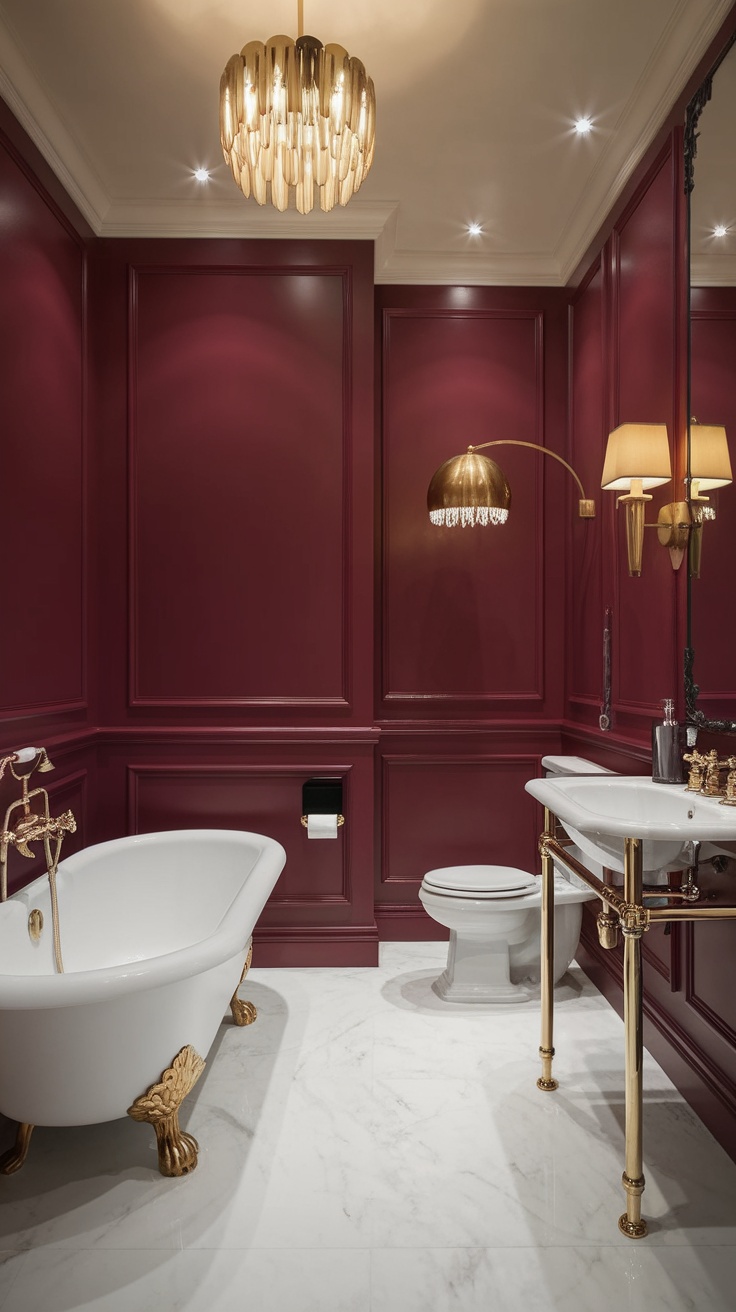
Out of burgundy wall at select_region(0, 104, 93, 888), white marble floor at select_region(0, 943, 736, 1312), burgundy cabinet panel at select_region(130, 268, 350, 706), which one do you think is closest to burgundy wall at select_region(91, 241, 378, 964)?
burgundy cabinet panel at select_region(130, 268, 350, 706)

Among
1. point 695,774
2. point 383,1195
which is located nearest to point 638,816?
point 695,774

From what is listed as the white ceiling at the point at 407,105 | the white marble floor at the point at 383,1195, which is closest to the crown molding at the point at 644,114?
the white ceiling at the point at 407,105

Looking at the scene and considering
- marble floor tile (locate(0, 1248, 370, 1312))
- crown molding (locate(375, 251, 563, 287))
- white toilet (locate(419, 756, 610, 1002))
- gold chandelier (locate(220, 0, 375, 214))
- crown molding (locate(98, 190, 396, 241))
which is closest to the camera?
marble floor tile (locate(0, 1248, 370, 1312))

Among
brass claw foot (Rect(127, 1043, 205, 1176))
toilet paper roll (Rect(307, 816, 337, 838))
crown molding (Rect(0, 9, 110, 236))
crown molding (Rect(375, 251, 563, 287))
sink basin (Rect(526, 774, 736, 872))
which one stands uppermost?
crown molding (Rect(0, 9, 110, 236))

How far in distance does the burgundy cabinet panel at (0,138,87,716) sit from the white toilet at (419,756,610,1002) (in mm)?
1454

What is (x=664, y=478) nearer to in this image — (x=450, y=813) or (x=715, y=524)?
(x=715, y=524)

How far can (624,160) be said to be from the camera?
2512 millimetres

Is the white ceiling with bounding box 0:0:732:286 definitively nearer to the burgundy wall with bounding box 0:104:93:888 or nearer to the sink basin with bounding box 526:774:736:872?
the burgundy wall with bounding box 0:104:93:888

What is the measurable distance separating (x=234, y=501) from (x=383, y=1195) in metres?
2.24

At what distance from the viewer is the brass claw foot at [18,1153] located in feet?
5.76

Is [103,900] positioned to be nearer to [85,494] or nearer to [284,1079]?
[284,1079]

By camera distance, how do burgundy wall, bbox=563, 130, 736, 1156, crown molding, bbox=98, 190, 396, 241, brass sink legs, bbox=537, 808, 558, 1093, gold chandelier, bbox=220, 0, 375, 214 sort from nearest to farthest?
gold chandelier, bbox=220, 0, 375, 214, burgundy wall, bbox=563, 130, 736, 1156, brass sink legs, bbox=537, 808, 558, 1093, crown molding, bbox=98, 190, 396, 241

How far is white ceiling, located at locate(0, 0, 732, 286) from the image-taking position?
2025 millimetres

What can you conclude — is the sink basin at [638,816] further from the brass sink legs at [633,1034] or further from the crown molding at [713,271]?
the crown molding at [713,271]
